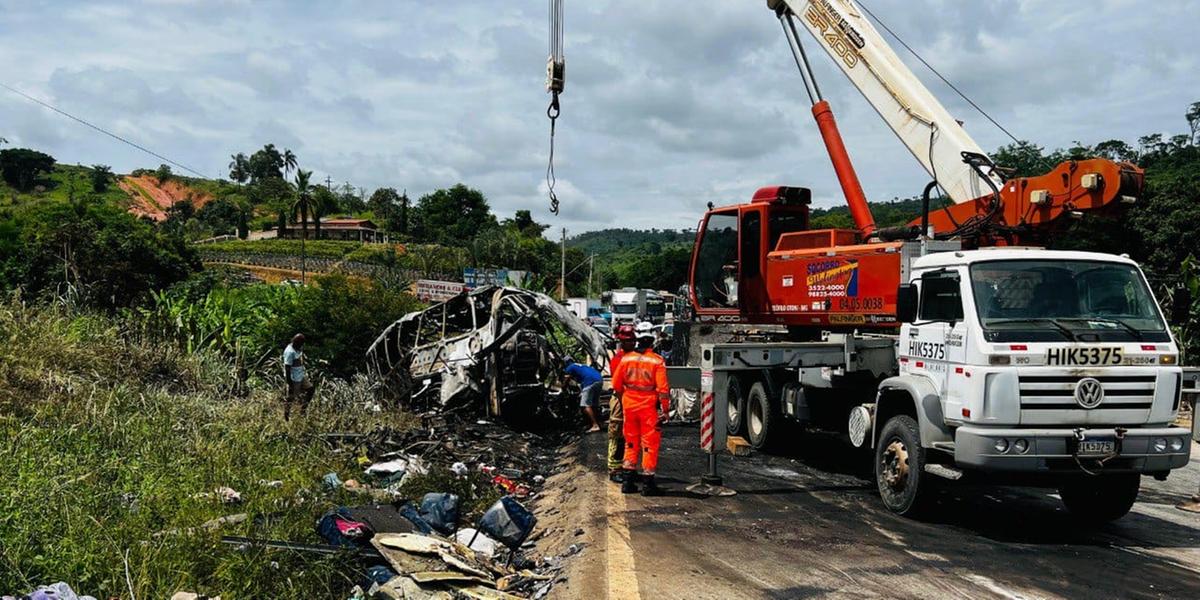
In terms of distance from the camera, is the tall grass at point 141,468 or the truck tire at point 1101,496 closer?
the tall grass at point 141,468

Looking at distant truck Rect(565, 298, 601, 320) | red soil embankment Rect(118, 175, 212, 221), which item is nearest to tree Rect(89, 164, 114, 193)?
red soil embankment Rect(118, 175, 212, 221)

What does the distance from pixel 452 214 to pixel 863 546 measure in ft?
312

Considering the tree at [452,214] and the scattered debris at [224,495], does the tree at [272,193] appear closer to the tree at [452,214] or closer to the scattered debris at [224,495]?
the tree at [452,214]

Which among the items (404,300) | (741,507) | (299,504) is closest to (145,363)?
(404,300)

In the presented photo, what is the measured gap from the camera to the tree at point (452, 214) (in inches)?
3738

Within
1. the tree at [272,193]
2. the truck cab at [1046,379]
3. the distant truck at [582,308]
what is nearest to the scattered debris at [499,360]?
the truck cab at [1046,379]

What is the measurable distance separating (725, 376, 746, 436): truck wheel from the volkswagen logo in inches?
227

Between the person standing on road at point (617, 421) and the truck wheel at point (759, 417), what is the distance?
9.51 ft

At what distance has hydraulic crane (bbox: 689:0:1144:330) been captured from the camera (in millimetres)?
8914

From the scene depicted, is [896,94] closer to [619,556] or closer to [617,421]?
[617,421]

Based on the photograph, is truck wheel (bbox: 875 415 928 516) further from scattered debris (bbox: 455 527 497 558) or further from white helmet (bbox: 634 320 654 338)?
scattered debris (bbox: 455 527 497 558)

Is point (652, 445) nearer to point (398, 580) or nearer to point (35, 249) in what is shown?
point (398, 580)

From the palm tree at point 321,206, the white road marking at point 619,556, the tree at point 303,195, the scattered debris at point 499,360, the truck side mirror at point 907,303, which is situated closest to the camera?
the white road marking at point 619,556

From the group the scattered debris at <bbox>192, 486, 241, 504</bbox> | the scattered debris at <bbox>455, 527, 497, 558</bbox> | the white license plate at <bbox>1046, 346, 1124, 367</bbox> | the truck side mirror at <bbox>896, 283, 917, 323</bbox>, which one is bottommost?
the scattered debris at <bbox>455, 527, 497, 558</bbox>
